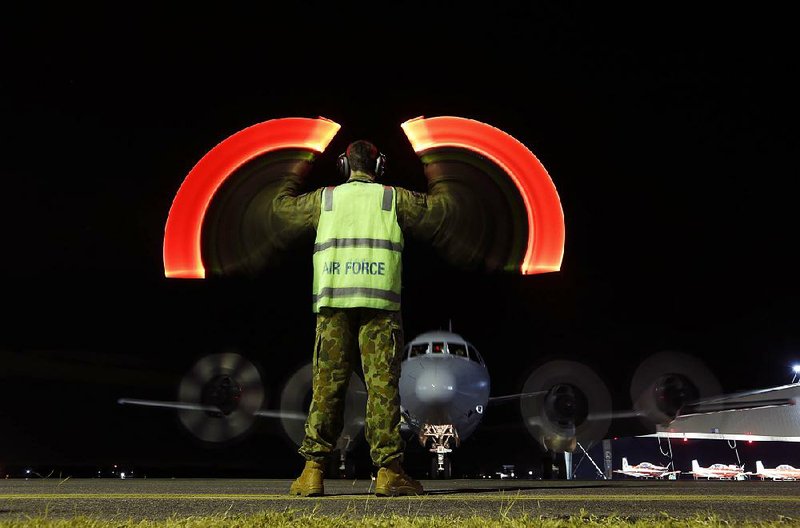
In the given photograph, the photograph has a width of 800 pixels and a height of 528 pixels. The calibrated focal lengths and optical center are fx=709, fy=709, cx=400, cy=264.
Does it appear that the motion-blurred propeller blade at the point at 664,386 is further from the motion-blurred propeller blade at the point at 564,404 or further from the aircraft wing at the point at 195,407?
the aircraft wing at the point at 195,407

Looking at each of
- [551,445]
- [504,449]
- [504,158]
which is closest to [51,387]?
[504,449]

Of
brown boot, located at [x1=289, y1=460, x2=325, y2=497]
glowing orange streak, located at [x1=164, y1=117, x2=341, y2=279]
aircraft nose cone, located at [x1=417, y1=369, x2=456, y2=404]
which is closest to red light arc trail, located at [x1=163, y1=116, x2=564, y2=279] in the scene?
glowing orange streak, located at [x1=164, y1=117, x2=341, y2=279]

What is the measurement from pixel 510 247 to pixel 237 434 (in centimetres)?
1504

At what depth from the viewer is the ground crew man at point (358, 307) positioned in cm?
607

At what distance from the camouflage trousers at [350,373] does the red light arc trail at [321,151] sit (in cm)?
205

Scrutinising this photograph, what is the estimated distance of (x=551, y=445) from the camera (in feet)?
73.8

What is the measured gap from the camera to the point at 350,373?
621 centimetres

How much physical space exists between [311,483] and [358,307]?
1.51 m

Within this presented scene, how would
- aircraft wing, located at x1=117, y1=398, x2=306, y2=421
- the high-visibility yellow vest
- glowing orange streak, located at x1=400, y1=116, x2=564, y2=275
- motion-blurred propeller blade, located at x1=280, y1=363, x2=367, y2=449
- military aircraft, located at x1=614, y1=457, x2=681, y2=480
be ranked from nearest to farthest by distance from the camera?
the high-visibility yellow vest → glowing orange streak, located at x1=400, y1=116, x2=564, y2=275 → aircraft wing, located at x1=117, y1=398, x2=306, y2=421 → motion-blurred propeller blade, located at x1=280, y1=363, x2=367, y2=449 → military aircraft, located at x1=614, y1=457, x2=681, y2=480

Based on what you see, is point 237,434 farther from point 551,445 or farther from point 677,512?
point 677,512

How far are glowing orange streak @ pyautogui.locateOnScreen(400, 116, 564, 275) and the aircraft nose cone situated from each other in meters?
9.34

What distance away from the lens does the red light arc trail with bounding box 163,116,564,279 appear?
7586 mm

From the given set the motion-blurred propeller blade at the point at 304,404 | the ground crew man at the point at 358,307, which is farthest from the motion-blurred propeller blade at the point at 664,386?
the ground crew man at the point at 358,307

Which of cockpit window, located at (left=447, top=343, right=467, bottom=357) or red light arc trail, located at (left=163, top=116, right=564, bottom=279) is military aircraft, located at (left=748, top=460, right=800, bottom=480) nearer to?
cockpit window, located at (left=447, top=343, right=467, bottom=357)
